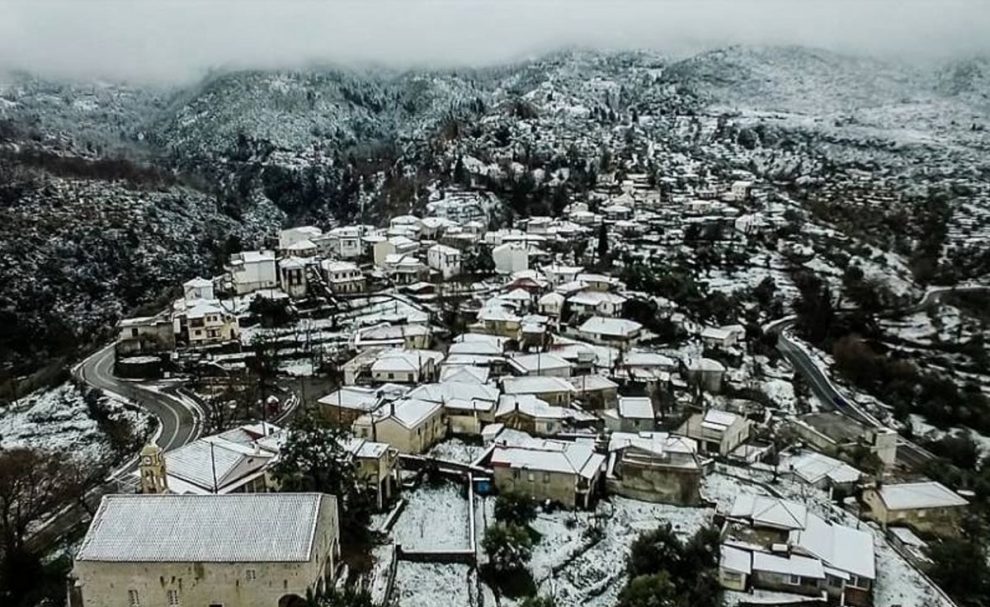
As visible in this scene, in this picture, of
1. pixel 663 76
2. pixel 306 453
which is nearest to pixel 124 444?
pixel 306 453

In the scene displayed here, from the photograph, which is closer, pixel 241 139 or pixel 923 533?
pixel 923 533

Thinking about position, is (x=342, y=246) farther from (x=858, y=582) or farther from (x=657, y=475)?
(x=858, y=582)

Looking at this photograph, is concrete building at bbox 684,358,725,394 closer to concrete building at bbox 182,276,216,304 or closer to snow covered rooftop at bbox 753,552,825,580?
snow covered rooftop at bbox 753,552,825,580

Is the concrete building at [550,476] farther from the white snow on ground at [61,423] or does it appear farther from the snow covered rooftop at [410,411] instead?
the white snow on ground at [61,423]

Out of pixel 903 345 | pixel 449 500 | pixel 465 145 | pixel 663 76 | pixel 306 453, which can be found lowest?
pixel 903 345

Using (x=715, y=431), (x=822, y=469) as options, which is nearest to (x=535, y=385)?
(x=715, y=431)

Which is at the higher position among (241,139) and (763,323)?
(241,139)

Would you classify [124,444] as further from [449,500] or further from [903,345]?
[903,345]
